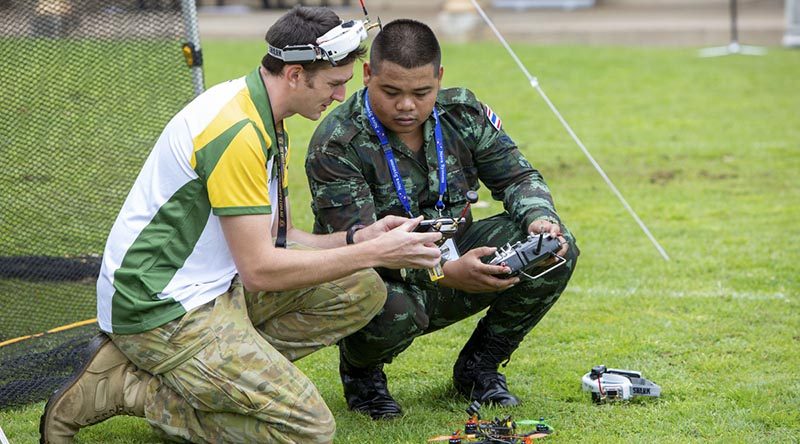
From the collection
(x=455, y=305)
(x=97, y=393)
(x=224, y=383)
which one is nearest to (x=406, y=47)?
(x=455, y=305)

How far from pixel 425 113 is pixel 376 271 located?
0.68 m

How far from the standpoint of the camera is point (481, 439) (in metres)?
4.39

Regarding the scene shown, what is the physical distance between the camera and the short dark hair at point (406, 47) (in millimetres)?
4785

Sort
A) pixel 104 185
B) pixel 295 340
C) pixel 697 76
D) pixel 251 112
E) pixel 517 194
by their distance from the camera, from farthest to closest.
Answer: pixel 697 76, pixel 104 185, pixel 517 194, pixel 295 340, pixel 251 112

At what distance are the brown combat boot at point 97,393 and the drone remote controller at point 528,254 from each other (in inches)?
57.0

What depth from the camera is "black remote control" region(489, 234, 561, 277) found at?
4.66m

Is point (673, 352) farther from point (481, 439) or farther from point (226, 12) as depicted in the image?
point (226, 12)

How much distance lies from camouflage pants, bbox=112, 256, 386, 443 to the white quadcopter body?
1329 millimetres

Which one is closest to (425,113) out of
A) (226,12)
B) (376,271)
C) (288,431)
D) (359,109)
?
(359,109)

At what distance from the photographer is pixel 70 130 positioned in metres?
6.63

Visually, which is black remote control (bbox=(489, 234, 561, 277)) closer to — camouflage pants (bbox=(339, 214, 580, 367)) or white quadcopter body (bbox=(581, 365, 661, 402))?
camouflage pants (bbox=(339, 214, 580, 367))

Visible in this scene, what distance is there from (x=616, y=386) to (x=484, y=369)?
0.56 meters

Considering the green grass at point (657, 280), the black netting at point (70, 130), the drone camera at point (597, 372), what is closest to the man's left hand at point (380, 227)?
the green grass at point (657, 280)

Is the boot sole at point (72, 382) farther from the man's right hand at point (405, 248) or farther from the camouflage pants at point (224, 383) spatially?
the man's right hand at point (405, 248)
